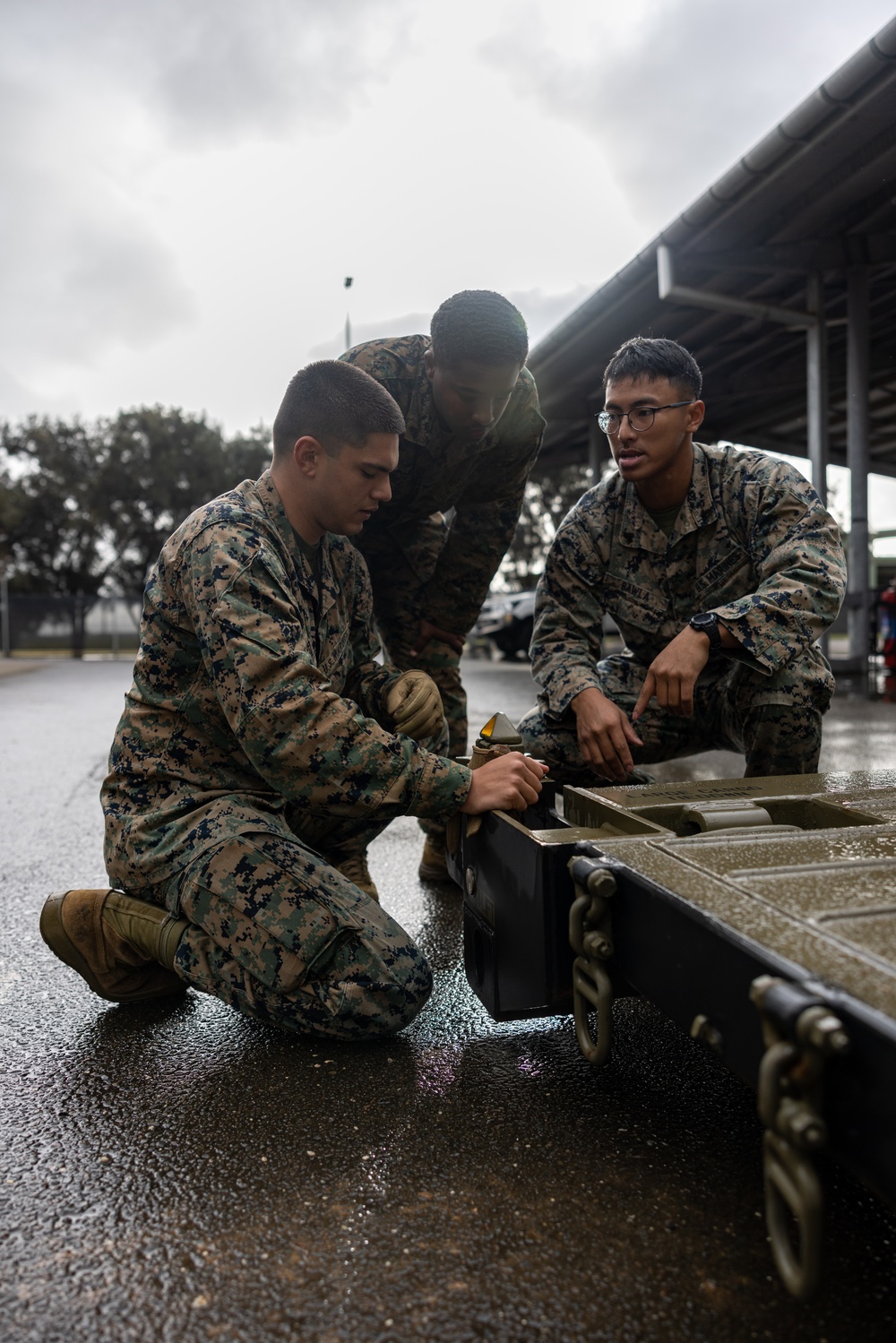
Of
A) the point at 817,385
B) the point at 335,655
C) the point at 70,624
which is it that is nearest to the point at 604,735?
the point at 335,655

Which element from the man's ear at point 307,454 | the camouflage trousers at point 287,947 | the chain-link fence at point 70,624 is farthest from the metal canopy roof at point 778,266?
the chain-link fence at point 70,624

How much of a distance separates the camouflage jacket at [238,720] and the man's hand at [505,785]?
28 millimetres

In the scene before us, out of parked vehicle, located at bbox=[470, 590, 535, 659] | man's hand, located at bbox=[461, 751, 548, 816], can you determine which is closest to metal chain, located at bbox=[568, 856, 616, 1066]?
man's hand, located at bbox=[461, 751, 548, 816]

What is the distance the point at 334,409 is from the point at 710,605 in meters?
1.34

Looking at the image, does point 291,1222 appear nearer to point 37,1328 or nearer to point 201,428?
point 37,1328

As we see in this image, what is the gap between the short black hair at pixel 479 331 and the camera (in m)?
2.60

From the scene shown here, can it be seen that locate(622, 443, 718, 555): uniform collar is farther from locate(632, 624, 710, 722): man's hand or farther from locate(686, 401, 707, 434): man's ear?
locate(632, 624, 710, 722): man's hand

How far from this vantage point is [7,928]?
2436 mm

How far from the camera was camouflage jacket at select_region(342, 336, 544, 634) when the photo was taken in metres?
2.93

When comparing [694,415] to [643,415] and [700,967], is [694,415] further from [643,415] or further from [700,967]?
[700,967]

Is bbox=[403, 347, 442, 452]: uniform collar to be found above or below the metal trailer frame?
above

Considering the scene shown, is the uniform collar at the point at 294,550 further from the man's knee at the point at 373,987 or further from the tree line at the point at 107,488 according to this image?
the tree line at the point at 107,488

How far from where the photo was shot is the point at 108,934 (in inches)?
73.7

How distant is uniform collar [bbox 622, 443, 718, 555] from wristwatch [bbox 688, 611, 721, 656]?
504mm
